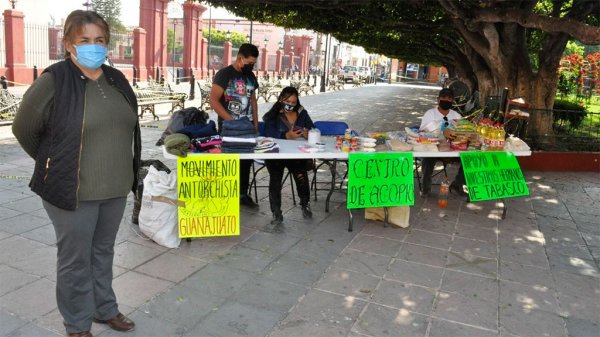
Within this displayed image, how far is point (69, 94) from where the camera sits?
2611mm

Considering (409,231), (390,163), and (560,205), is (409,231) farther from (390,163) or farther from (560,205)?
(560,205)

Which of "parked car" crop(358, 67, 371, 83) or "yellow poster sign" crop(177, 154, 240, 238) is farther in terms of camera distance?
"parked car" crop(358, 67, 371, 83)

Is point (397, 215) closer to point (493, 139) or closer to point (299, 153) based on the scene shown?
point (299, 153)

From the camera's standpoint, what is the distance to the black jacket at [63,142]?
260cm

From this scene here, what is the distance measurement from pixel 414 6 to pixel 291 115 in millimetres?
6851

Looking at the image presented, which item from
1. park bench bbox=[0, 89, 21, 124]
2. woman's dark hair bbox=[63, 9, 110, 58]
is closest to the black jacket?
woman's dark hair bbox=[63, 9, 110, 58]

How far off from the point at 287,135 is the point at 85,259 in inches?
129

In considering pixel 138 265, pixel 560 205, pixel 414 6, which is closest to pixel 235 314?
pixel 138 265

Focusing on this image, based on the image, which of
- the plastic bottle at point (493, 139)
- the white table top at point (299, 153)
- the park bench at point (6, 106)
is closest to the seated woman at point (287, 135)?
the white table top at point (299, 153)

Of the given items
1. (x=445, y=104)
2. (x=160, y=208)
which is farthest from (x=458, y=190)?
(x=160, y=208)

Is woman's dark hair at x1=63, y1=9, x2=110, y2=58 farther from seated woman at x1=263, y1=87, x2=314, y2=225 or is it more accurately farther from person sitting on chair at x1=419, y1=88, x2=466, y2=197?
person sitting on chair at x1=419, y1=88, x2=466, y2=197

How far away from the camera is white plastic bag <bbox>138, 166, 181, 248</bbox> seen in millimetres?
4500

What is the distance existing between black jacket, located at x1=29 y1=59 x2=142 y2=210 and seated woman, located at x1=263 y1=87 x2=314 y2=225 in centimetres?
276

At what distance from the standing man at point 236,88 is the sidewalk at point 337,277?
116 cm
